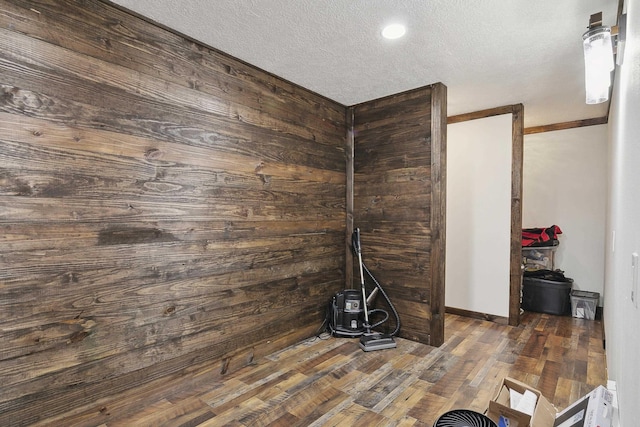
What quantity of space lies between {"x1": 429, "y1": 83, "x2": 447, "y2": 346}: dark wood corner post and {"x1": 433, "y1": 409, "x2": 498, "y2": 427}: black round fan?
70.5 inches

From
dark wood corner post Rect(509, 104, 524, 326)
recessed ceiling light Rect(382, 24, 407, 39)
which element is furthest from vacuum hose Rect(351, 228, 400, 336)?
recessed ceiling light Rect(382, 24, 407, 39)

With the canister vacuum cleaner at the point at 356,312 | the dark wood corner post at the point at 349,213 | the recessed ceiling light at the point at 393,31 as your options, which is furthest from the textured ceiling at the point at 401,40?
the canister vacuum cleaner at the point at 356,312

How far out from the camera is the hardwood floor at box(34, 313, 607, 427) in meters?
1.99

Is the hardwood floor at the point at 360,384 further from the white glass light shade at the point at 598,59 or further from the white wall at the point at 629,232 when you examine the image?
the white glass light shade at the point at 598,59

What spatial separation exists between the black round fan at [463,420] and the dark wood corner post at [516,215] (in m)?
2.76

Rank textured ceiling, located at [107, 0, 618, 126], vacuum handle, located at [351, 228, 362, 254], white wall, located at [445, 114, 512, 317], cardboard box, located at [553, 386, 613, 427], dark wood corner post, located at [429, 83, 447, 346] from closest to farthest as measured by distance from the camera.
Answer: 1. cardboard box, located at [553, 386, 613, 427]
2. textured ceiling, located at [107, 0, 618, 126]
3. dark wood corner post, located at [429, 83, 447, 346]
4. vacuum handle, located at [351, 228, 362, 254]
5. white wall, located at [445, 114, 512, 317]

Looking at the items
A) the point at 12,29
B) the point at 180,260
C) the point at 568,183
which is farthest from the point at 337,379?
the point at 568,183

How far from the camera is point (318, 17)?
2.06 metres

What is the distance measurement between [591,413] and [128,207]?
2508 millimetres

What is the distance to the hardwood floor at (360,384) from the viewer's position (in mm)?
1992

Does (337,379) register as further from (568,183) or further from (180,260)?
(568,183)

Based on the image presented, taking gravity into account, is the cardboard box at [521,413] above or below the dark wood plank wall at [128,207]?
below

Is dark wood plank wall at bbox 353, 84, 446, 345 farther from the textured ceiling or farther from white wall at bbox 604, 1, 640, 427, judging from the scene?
white wall at bbox 604, 1, 640, 427

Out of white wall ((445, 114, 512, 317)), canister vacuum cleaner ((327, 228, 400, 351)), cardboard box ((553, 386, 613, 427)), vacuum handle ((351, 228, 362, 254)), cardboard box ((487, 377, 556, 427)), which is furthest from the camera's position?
white wall ((445, 114, 512, 317))
